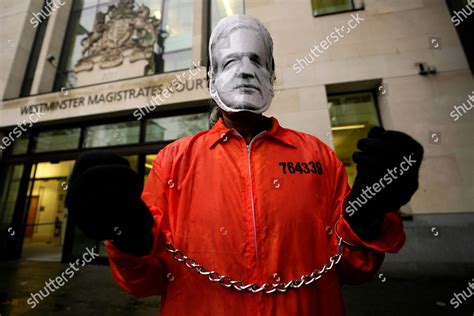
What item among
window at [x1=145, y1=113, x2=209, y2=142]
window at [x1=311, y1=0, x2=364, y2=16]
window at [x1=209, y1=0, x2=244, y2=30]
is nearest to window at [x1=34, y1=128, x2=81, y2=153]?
window at [x1=145, y1=113, x2=209, y2=142]

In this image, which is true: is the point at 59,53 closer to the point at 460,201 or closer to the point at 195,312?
the point at 195,312

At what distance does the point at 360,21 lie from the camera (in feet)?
19.5

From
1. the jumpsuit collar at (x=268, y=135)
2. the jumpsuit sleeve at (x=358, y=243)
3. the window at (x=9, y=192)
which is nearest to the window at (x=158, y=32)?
the window at (x=9, y=192)

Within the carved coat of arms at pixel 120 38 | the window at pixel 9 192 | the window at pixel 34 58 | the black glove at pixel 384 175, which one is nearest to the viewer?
the black glove at pixel 384 175

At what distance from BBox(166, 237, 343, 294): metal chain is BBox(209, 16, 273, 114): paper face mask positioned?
0.84 m

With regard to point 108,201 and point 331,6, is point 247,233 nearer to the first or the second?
point 108,201

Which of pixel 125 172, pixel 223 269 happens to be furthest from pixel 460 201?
pixel 125 172

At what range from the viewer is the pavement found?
3.45 m

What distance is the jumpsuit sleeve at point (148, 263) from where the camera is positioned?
1014 millimetres

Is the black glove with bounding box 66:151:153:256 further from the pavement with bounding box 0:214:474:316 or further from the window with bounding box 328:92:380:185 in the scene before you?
the window with bounding box 328:92:380:185

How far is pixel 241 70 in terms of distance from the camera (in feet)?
4.93

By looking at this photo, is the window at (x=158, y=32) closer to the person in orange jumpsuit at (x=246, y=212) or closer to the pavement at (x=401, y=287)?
the pavement at (x=401, y=287)

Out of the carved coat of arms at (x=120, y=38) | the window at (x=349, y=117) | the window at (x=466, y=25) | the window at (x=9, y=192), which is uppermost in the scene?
the carved coat of arms at (x=120, y=38)

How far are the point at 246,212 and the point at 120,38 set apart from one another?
29.2 feet
